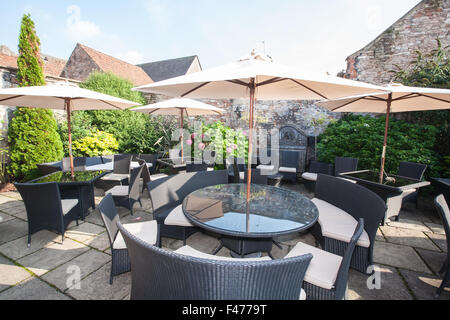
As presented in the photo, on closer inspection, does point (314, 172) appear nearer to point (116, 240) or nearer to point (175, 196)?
point (175, 196)

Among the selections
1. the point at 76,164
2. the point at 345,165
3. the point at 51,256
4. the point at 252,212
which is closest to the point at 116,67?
the point at 76,164

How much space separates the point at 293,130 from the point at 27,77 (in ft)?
27.8

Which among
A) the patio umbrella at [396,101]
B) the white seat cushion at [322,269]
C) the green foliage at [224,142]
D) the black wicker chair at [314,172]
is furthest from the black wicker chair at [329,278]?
the green foliage at [224,142]

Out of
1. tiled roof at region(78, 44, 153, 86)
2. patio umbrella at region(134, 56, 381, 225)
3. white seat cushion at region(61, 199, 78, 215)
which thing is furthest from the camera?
tiled roof at region(78, 44, 153, 86)

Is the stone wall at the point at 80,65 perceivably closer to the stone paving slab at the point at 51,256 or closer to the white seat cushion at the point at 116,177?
the white seat cushion at the point at 116,177

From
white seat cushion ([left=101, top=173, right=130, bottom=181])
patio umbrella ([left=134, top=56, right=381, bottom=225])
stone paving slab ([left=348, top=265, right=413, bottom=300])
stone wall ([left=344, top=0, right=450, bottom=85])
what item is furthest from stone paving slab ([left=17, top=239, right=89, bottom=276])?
stone wall ([left=344, top=0, right=450, bottom=85])

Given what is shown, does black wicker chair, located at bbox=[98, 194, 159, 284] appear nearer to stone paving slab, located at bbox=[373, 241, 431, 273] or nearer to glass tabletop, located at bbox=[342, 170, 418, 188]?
stone paving slab, located at bbox=[373, 241, 431, 273]

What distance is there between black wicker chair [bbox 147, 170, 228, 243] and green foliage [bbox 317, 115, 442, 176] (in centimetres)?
462

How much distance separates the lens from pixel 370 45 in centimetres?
735

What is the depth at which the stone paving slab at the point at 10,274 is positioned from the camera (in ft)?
7.41

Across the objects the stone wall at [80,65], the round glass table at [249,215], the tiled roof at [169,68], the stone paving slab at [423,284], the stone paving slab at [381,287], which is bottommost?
the stone paving slab at [423,284]

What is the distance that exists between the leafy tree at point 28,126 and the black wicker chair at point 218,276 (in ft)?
22.0

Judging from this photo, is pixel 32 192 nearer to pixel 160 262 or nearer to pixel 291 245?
pixel 160 262

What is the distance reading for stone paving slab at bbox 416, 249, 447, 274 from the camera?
264cm
